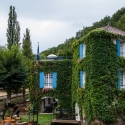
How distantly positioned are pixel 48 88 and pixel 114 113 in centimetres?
1149

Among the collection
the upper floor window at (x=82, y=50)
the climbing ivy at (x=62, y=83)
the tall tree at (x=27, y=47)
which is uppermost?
the tall tree at (x=27, y=47)

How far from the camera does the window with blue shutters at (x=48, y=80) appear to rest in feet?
99.3

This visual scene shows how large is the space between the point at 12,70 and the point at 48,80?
14.3ft

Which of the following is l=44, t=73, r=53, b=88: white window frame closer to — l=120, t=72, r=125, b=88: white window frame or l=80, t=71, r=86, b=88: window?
l=80, t=71, r=86, b=88: window

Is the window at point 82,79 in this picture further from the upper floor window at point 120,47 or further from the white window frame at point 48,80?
the white window frame at point 48,80

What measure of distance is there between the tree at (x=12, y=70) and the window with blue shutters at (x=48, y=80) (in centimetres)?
211

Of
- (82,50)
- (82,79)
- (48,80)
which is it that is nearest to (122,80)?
(82,79)

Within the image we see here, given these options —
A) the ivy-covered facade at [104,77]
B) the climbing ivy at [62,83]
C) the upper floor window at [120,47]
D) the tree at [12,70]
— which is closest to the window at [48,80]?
the climbing ivy at [62,83]

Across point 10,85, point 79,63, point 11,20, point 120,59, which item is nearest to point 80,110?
point 79,63

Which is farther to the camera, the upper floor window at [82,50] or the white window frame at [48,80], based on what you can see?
the white window frame at [48,80]

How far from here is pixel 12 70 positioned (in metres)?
29.8

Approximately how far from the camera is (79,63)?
79.4ft

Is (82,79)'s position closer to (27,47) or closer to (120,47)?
(120,47)

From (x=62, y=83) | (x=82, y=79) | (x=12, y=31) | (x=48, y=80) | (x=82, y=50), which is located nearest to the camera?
(x=82, y=50)
